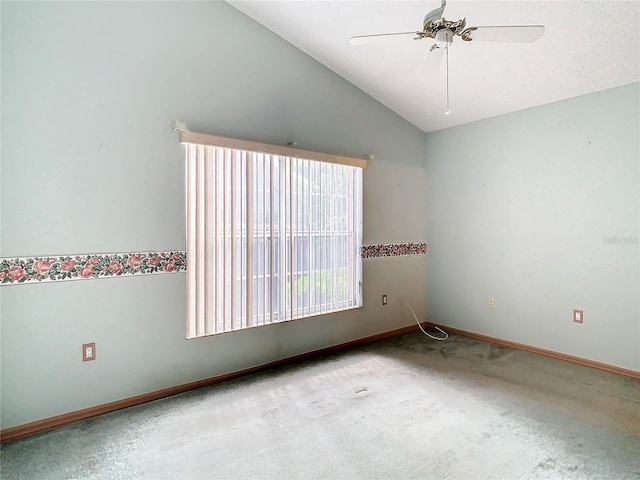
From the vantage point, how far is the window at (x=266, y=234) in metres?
2.74

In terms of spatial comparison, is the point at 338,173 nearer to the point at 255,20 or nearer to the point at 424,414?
the point at 255,20

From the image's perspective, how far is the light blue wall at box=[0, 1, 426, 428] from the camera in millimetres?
2133

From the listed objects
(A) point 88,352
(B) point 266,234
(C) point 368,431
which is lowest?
(C) point 368,431

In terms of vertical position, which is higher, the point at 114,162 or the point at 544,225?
the point at 114,162

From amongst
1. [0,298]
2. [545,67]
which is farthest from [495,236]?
[0,298]

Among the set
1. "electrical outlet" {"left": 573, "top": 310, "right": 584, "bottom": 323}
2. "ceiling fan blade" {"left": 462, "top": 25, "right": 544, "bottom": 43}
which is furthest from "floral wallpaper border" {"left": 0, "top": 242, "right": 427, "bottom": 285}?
"electrical outlet" {"left": 573, "top": 310, "right": 584, "bottom": 323}

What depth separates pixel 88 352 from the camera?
2.34 meters

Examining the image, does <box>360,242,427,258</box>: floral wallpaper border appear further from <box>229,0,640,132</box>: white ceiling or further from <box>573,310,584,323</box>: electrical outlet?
<box>573,310,584,323</box>: electrical outlet

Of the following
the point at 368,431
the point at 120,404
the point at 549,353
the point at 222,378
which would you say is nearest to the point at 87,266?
the point at 120,404

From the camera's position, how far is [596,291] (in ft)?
10.3

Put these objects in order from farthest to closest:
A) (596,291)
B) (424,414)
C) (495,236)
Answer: (495,236), (596,291), (424,414)

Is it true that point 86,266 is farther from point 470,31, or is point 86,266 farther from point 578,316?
point 578,316

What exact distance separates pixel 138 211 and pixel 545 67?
3.40 meters

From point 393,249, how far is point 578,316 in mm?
1864
